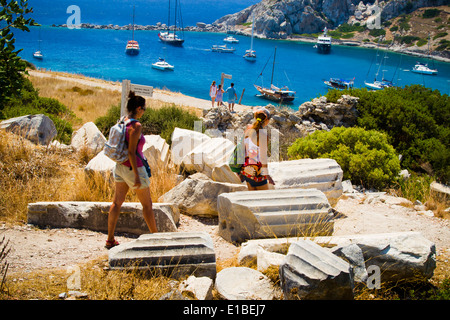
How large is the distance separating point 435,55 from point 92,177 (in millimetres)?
114025

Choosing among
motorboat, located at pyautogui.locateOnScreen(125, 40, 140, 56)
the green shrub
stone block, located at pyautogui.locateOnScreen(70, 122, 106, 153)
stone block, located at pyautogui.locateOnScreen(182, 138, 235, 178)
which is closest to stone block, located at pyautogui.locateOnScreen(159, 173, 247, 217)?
stone block, located at pyautogui.locateOnScreen(182, 138, 235, 178)

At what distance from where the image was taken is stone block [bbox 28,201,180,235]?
4.71m

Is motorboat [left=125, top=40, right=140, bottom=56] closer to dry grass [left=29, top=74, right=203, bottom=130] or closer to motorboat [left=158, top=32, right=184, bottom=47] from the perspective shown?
motorboat [left=158, top=32, right=184, bottom=47]

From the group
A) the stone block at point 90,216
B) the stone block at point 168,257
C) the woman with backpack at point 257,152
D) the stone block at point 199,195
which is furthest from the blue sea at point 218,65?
the stone block at point 168,257

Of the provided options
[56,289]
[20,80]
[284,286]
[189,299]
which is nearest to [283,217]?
[284,286]

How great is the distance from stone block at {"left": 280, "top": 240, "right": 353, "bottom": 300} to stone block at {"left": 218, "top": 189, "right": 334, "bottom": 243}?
114 cm

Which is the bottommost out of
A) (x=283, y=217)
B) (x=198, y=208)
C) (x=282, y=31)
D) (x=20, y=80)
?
(x=198, y=208)

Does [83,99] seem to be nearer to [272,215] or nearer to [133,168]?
[133,168]

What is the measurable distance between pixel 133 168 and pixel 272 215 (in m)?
1.79

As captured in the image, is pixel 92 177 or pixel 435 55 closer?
pixel 92 177

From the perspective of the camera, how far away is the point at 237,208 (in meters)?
4.57

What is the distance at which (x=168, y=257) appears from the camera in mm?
3584
